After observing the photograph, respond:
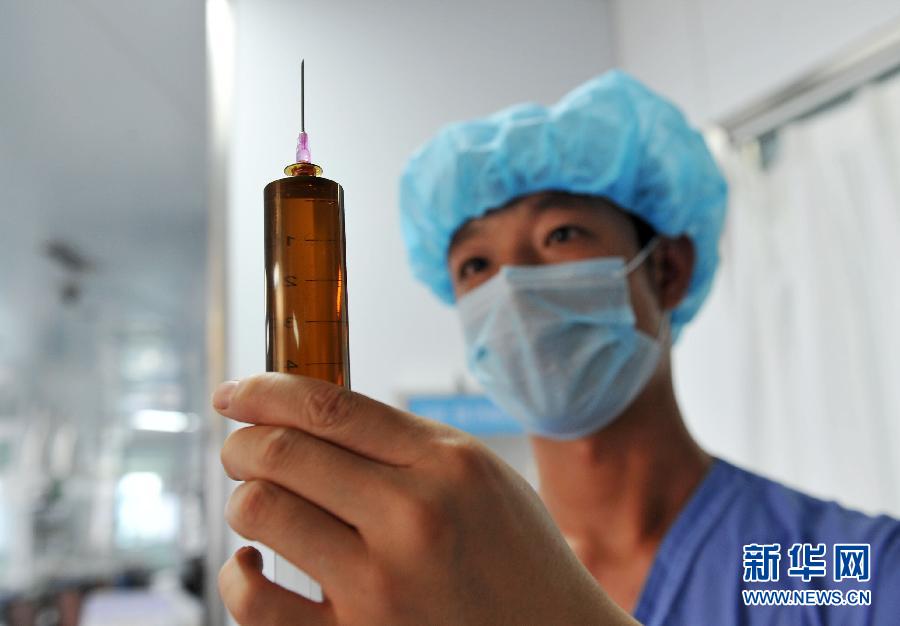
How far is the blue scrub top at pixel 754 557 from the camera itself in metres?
0.52

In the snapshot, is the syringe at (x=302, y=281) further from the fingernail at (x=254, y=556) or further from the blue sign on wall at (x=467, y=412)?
the blue sign on wall at (x=467, y=412)

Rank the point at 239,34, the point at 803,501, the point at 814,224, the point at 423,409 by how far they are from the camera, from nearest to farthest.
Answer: the point at 239,34, the point at 803,501, the point at 423,409, the point at 814,224

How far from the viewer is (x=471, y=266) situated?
2.41ft

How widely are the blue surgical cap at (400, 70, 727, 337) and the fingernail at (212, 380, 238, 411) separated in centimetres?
43

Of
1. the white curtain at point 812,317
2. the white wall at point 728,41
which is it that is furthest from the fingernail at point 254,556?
the white curtain at point 812,317

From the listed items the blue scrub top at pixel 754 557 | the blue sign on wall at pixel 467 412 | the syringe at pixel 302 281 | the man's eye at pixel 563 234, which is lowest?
the blue scrub top at pixel 754 557

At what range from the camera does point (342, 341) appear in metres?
0.32

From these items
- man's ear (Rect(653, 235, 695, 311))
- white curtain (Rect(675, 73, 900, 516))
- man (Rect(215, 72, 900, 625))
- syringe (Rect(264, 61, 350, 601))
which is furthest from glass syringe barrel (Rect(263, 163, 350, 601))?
white curtain (Rect(675, 73, 900, 516))

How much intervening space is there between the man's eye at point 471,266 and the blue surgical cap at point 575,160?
41 millimetres

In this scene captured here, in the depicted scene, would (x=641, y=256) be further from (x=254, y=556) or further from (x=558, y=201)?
(x=254, y=556)

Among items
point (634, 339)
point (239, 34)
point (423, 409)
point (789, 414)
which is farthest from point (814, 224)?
point (239, 34)

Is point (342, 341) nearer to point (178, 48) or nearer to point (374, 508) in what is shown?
point (374, 508)

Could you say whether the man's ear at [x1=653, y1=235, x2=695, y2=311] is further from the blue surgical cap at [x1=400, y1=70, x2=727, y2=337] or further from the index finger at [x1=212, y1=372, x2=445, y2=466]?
the index finger at [x1=212, y1=372, x2=445, y2=466]

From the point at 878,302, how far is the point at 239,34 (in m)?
0.91
